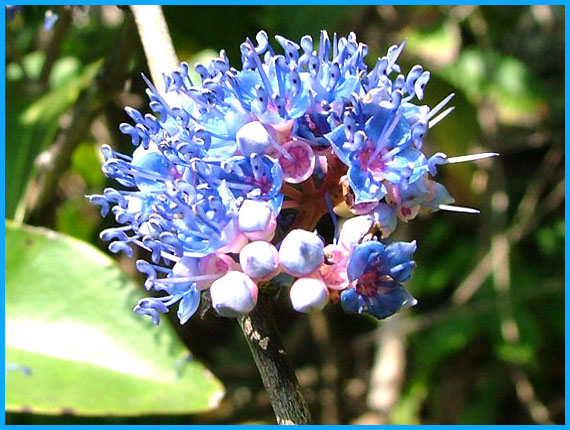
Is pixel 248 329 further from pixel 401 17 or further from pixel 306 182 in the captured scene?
pixel 401 17

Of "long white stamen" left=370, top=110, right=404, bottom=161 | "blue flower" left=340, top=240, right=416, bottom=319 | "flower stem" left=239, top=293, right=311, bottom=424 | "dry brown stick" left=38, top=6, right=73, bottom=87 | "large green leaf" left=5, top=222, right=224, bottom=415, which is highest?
"dry brown stick" left=38, top=6, right=73, bottom=87

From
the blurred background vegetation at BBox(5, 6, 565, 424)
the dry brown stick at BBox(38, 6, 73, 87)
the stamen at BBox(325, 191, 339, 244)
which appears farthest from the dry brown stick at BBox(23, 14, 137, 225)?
the stamen at BBox(325, 191, 339, 244)

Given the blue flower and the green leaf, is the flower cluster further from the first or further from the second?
the green leaf

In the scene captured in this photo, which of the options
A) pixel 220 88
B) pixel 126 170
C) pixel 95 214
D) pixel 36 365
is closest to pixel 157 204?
pixel 126 170

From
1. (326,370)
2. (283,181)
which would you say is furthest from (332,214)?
(326,370)

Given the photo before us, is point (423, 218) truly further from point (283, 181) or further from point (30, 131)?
point (283, 181)

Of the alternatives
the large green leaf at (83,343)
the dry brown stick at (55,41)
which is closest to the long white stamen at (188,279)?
the large green leaf at (83,343)
